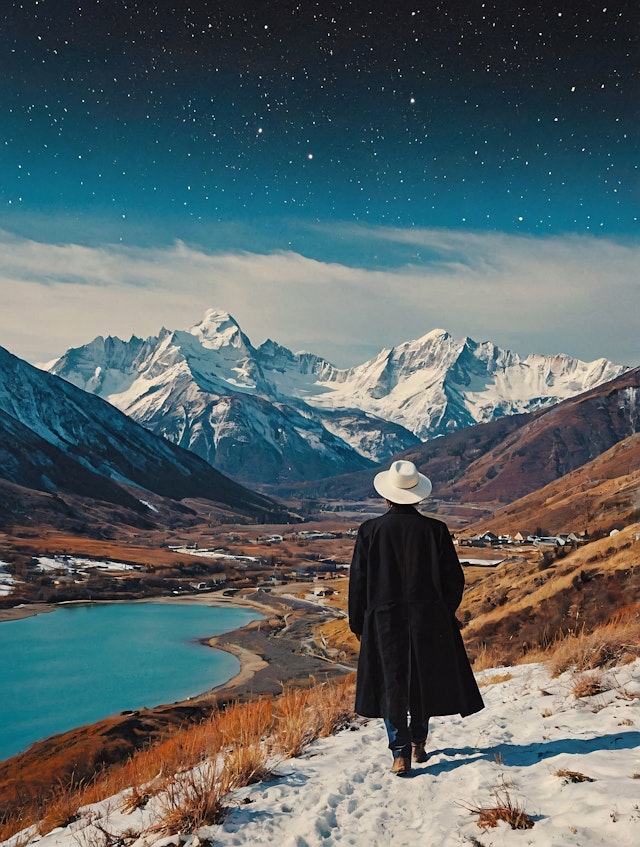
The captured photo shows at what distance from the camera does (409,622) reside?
630cm

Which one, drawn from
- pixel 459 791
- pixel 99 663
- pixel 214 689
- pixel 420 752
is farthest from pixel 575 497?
pixel 459 791

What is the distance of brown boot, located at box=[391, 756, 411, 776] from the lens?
616cm

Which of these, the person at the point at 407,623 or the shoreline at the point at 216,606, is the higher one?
the person at the point at 407,623

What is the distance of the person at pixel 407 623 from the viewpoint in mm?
6184

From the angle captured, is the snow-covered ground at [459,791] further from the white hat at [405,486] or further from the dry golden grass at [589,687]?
the white hat at [405,486]

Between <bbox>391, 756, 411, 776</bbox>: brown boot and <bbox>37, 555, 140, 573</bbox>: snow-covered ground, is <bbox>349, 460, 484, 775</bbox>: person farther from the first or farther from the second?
<bbox>37, 555, 140, 573</bbox>: snow-covered ground

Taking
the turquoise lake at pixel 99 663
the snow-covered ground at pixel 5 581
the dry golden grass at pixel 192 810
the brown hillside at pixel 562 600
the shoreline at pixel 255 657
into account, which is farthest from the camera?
the snow-covered ground at pixel 5 581

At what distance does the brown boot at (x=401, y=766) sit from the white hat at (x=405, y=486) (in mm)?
2453

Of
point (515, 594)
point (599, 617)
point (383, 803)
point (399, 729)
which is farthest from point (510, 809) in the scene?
point (515, 594)

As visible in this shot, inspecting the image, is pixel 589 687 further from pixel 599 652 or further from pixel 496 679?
pixel 496 679

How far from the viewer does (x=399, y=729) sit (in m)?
6.17

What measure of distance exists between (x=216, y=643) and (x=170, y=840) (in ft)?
193

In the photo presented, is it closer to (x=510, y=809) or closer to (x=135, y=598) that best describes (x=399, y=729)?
(x=510, y=809)

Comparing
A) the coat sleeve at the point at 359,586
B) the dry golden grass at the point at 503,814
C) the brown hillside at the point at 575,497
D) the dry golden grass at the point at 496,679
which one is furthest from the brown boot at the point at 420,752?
the brown hillside at the point at 575,497
